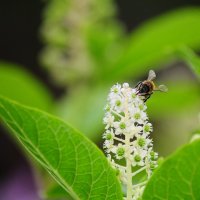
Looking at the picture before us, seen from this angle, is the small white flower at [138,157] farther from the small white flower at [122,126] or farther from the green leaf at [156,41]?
the green leaf at [156,41]

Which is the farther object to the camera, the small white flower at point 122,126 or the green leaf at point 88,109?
the green leaf at point 88,109

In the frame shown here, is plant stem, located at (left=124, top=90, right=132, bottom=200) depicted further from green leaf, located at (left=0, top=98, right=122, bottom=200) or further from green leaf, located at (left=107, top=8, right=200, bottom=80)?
green leaf, located at (left=107, top=8, right=200, bottom=80)

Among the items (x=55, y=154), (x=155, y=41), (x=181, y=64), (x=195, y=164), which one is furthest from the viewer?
(x=181, y=64)

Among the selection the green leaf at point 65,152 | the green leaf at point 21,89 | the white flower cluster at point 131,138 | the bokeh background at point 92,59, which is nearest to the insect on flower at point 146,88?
the white flower cluster at point 131,138

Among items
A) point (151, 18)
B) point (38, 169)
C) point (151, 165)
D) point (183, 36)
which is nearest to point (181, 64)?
point (151, 18)

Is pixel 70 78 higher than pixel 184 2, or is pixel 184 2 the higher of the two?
pixel 184 2

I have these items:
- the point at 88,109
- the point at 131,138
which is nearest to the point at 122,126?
the point at 131,138

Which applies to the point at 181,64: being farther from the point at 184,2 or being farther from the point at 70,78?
the point at 70,78
